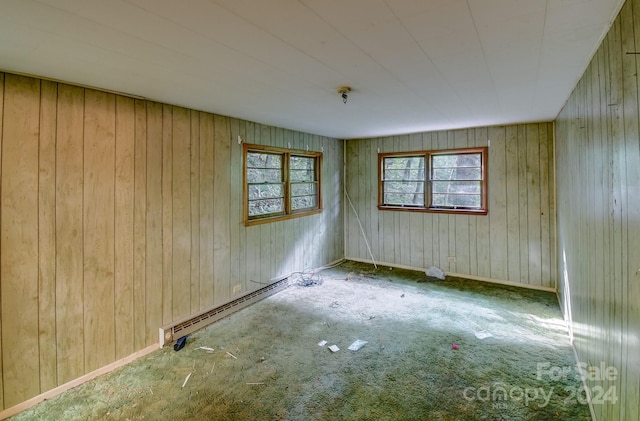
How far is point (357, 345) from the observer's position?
2.95 metres

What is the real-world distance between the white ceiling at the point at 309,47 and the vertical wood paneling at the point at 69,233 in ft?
0.81

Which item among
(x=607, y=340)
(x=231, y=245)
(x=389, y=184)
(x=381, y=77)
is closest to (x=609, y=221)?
(x=607, y=340)

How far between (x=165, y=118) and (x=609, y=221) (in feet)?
11.5

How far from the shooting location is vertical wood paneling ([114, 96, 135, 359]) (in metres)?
2.71

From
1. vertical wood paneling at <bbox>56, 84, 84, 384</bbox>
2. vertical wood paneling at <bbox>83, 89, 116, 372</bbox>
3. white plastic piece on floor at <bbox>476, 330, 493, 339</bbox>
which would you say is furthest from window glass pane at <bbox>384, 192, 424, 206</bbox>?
vertical wood paneling at <bbox>56, 84, 84, 384</bbox>

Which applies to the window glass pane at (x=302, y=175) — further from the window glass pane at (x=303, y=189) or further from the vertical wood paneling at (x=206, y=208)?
the vertical wood paneling at (x=206, y=208)

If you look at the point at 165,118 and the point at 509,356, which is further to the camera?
the point at 165,118

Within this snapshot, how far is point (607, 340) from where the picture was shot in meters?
1.65

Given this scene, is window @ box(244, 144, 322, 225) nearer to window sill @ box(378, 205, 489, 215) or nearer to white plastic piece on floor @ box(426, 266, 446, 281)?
window sill @ box(378, 205, 489, 215)

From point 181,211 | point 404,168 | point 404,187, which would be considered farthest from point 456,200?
point 181,211

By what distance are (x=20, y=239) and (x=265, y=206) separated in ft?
8.59

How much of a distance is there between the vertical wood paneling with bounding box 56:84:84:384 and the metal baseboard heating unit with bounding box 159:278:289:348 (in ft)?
2.34

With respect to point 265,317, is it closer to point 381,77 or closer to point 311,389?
point 311,389

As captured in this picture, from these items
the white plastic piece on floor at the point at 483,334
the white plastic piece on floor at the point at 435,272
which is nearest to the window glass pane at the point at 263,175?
the white plastic piece on floor at the point at 435,272
